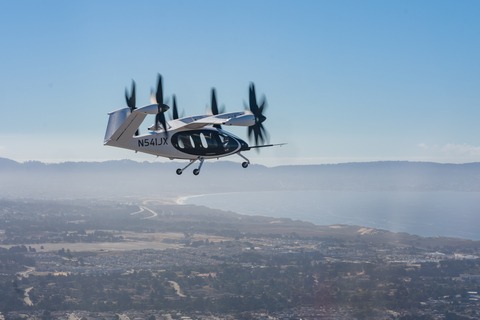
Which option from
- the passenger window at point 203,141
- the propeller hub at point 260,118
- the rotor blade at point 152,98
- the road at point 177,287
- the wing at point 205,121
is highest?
the rotor blade at point 152,98

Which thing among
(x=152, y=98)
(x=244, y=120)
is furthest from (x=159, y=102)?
(x=244, y=120)

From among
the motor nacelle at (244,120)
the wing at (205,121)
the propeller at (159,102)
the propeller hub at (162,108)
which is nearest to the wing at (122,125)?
the propeller at (159,102)

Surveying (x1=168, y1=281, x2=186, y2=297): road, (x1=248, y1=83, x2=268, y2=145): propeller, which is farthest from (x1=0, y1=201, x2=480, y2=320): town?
(x1=248, y1=83, x2=268, y2=145): propeller

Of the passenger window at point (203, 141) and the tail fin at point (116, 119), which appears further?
the passenger window at point (203, 141)

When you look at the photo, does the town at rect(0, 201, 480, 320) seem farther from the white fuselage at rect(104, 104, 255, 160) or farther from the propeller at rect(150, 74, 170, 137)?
the propeller at rect(150, 74, 170, 137)

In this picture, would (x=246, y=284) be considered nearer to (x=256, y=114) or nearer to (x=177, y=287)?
(x=177, y=287)

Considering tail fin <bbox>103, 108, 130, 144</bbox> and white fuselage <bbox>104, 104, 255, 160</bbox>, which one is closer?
white fuselage <bbox>104, 104, 255, 160</bbox>

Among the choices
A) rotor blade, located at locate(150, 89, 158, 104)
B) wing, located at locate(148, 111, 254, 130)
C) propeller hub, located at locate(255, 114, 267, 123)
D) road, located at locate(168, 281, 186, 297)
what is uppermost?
rotor blade, located at locate(150, 89, 158, 104)

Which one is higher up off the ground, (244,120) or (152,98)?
(152,98)

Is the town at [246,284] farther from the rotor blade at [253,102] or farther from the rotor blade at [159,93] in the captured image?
the rotor blade at [159,93]

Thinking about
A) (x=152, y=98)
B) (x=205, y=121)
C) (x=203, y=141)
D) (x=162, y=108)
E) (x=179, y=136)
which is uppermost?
(x=152, y=98)

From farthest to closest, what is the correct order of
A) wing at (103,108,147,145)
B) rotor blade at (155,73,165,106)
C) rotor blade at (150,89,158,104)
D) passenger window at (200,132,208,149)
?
passenger window at (200,132,208,149) → wing at (103,108,147,145) → rotor blade at (150,89,158,104) → rotor blade at (155,73,165,106)

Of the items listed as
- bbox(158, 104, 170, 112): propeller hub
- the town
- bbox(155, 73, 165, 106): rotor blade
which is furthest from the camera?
the town
